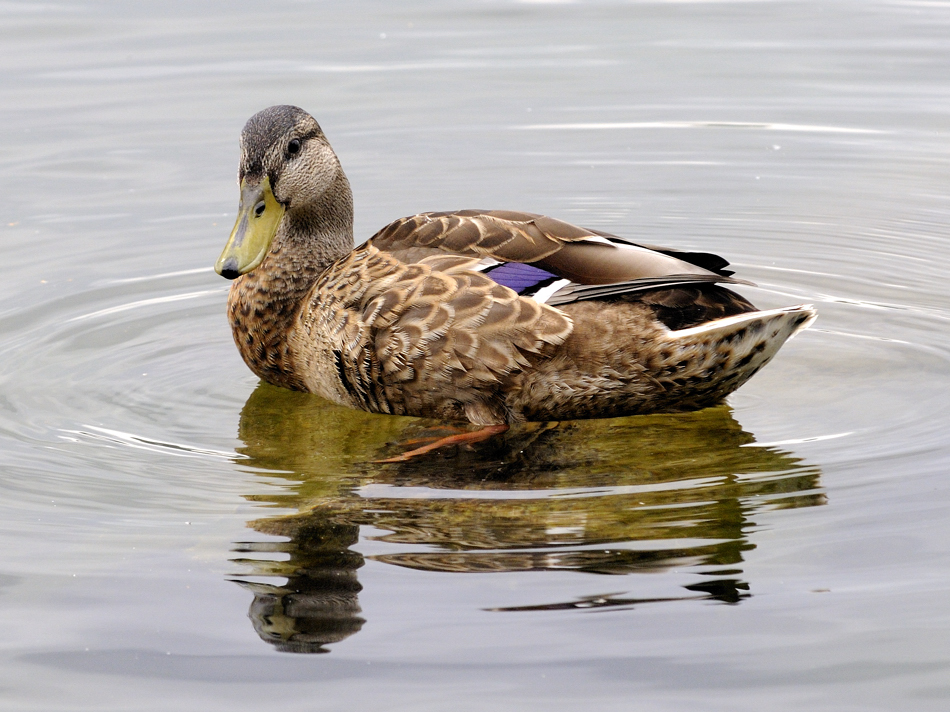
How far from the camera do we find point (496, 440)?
20.3 feet

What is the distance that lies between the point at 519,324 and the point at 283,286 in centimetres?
155

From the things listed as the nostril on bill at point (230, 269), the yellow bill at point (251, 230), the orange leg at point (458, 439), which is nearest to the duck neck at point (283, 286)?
the yellow bill at point (251, 230)

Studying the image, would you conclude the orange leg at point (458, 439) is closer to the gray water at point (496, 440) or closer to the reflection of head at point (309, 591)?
the gray water at point (496, 440)

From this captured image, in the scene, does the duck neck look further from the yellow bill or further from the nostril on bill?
the nostril on bill

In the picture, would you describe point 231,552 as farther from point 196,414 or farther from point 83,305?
point 83,305

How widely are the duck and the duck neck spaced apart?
225mm

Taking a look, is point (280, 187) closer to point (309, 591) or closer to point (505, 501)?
point (505, 501)

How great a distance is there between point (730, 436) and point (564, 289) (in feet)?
3.40

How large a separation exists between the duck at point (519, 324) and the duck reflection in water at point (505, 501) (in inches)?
6.6

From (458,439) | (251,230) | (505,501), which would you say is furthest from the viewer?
(251,230)

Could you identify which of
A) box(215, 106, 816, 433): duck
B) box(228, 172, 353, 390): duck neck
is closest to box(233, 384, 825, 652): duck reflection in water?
box(215, 106, 816, 433): duck

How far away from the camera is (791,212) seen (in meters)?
9.18

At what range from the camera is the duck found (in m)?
5.96

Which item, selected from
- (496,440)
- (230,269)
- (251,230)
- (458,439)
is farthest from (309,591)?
(251,230)
